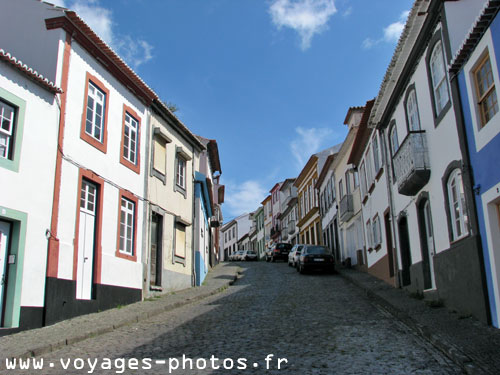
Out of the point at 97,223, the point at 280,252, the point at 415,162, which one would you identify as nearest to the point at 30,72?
the point at 97,223

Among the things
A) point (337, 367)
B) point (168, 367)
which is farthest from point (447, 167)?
point (168, 367)

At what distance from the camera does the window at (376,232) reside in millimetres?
18328

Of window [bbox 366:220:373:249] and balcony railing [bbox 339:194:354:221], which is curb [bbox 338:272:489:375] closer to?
window [bbox 366:220:373:249]

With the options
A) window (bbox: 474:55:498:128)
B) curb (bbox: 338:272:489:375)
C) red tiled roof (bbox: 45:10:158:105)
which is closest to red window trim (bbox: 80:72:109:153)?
red tiled roof (bbox: 45:10:158:105)

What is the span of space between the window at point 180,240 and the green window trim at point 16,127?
8.36m

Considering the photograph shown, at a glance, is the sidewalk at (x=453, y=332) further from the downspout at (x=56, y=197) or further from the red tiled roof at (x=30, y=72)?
the red tiled roof at (x=30, y=72)

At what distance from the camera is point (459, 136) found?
31.8 feet

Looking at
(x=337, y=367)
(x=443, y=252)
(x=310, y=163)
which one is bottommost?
(x=337, y=367)

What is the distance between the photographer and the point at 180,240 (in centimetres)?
1830

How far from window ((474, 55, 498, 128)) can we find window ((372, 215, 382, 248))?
9.73 meters

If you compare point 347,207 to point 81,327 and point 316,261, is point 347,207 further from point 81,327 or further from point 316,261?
point 81,327

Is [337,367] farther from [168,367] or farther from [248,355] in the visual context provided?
[168,367]

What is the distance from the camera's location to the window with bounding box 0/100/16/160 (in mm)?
9773

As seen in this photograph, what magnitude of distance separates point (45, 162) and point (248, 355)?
6.16m
